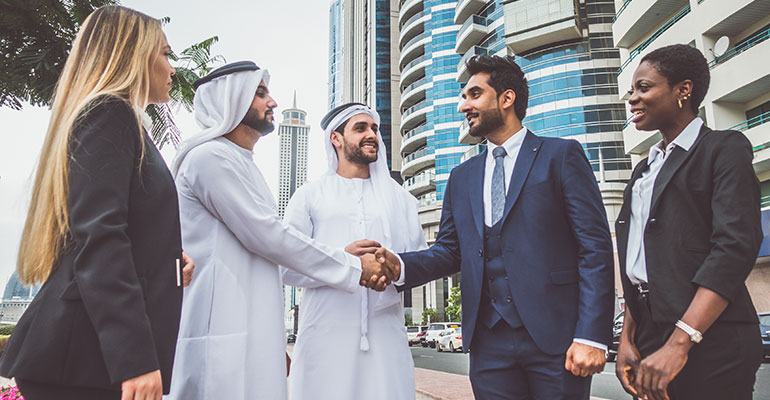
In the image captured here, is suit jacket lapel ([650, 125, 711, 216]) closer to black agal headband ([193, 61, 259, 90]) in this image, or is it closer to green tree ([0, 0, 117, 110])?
black agal headband ([193, 61, 259, 90])

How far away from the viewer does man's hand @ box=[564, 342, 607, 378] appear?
208cm

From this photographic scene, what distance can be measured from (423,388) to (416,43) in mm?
52518

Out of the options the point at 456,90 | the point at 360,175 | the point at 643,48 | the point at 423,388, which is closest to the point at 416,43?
the point at 456,90

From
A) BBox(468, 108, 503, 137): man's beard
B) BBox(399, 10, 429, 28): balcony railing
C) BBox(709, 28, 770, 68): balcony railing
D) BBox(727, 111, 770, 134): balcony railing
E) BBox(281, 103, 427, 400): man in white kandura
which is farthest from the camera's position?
BBox(399, 10, 429, 28): balcony railing

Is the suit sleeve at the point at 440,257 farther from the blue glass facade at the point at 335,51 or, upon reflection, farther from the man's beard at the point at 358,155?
the blue glass facade at the point at 335,51

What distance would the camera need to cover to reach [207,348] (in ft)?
7.27

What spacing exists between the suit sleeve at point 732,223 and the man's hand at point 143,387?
182 centimetres

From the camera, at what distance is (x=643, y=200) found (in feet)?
7.56

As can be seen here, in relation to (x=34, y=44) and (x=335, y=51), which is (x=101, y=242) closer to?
(x=34, y=44)

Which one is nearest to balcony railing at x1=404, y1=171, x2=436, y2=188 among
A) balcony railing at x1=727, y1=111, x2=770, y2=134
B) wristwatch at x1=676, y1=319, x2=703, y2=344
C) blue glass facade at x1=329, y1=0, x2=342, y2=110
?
balcony railing at x1=727, y1=111, x2=770, y2=134

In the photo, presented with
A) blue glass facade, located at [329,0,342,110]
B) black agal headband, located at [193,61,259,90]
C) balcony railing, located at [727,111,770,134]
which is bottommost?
black agal headband, located at [193,61,259,90]

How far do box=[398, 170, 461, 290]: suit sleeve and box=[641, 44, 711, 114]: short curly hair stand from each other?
1.14 m

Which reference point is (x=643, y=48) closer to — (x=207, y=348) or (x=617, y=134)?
(x=617, y=134)

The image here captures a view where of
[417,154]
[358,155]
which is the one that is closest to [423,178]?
[417,154]
